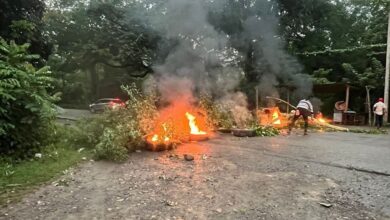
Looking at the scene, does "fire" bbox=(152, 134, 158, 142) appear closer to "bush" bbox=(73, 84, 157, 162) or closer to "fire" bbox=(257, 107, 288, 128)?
"bush" bbox=(73, 84, 157, 162)

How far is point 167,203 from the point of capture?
19.7 feet

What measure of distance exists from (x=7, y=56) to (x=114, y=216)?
5553 millimetres


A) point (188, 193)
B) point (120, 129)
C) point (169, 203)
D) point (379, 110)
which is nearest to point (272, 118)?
point (379, 110)

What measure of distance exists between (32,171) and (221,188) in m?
3.83

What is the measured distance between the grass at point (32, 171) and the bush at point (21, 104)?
42 centimetres

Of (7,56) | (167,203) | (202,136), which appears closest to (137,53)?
(202,136)

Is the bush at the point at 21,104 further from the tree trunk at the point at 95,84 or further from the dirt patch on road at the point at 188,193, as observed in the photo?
the tree trunk at the point at 95,84

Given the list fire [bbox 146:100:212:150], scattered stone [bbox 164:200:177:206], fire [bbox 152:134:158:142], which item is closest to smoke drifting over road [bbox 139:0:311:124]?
fire [bbox 146:100:212:150]

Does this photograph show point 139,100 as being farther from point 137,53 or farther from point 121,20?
point 121,20

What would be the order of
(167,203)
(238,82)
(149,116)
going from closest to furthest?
(167,203)
(149,116)
(238,82)

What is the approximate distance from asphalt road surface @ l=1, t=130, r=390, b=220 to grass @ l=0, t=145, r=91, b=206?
0.27m

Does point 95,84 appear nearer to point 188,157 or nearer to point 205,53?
point 205,53

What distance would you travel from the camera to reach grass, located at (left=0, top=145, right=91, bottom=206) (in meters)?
6.61

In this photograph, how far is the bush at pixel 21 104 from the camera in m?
8.40
